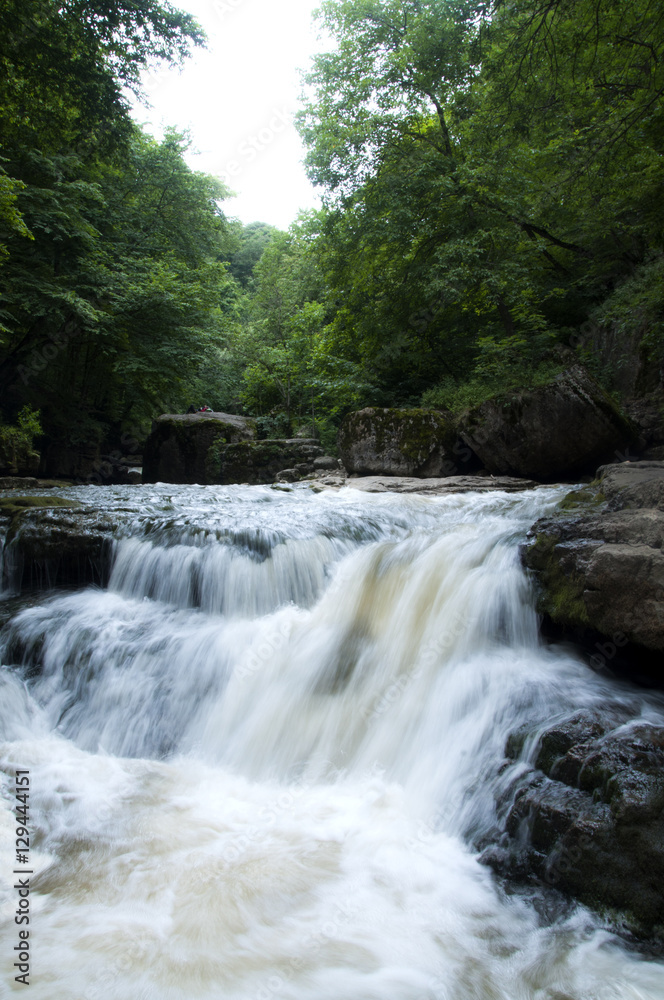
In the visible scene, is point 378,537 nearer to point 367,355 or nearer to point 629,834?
point 629,834

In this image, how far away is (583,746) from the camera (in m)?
2.68

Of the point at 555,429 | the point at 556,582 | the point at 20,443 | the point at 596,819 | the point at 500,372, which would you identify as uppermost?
the point at 500,372

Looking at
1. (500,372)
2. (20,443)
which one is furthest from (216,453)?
(500,372)

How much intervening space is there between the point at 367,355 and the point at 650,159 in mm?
8476

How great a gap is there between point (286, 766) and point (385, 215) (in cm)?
1172

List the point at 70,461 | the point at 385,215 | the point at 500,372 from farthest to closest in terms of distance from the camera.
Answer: the point at 70,461
the point at 385,215
the point at 500,372

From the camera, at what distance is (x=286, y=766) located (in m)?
3.69

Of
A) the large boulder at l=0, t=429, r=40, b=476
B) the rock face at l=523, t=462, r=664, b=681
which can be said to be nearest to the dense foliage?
the large boulder at l=0, t=429, r=40, b=476

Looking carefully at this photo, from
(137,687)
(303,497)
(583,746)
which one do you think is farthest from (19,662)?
(303,497)

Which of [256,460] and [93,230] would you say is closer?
[93,230]

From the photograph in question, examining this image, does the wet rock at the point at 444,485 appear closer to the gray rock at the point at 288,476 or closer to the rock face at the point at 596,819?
the gray rock at the point at 288,476

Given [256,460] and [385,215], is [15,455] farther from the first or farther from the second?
[385,215]

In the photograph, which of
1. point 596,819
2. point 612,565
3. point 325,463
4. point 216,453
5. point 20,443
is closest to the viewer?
point 596,819

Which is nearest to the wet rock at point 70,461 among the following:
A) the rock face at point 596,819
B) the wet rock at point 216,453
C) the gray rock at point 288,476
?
the wet rock at point 216,453
